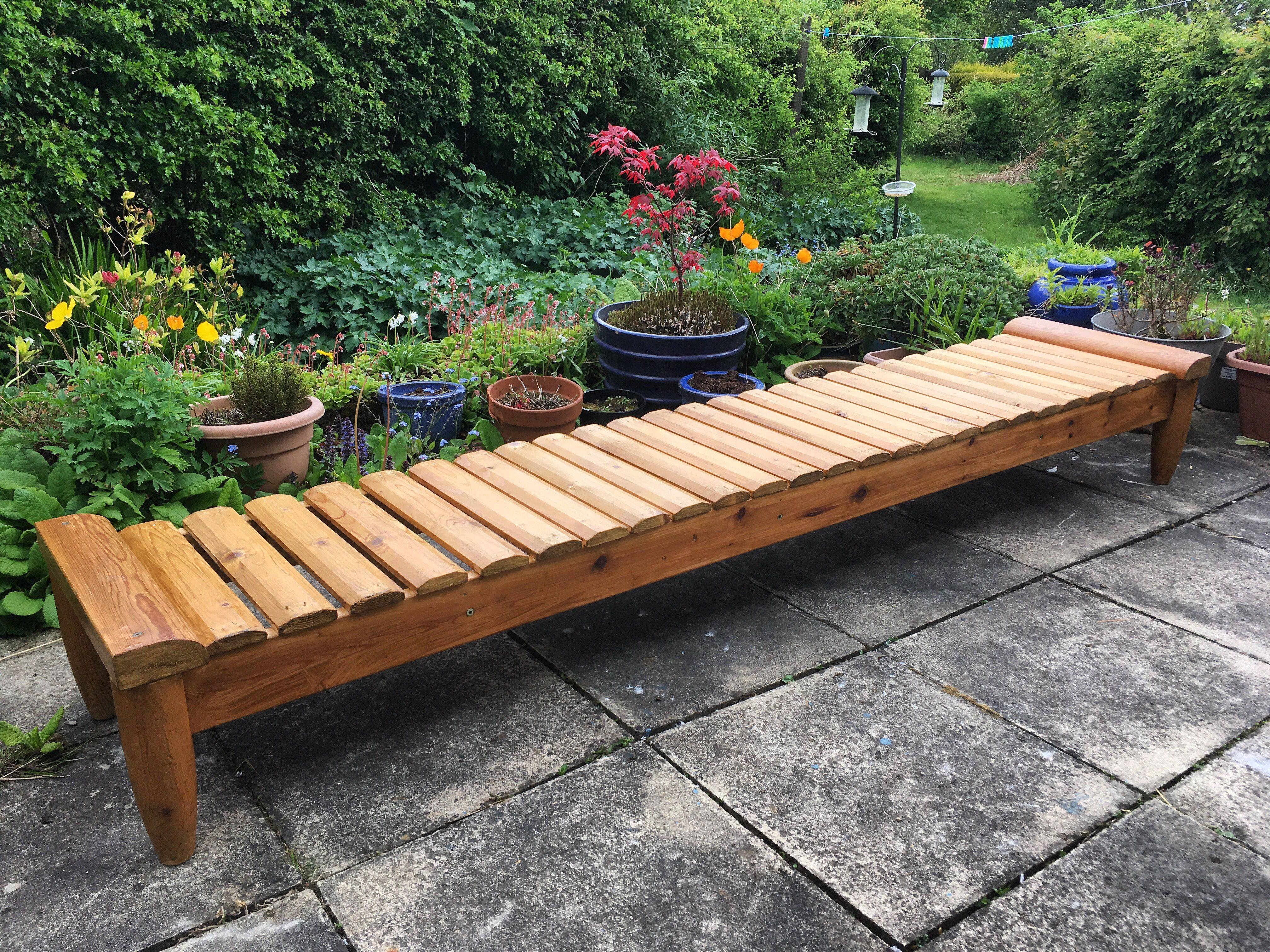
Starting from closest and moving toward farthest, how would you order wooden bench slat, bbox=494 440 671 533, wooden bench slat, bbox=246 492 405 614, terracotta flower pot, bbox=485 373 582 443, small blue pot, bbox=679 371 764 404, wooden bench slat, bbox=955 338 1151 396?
wooden bench slat, bbox=246 492 405 614
wooden bench slat, bbox=494 440 671 533
wooden bench slat, bbox=955 338 1151 396
terracotta flower pot, bbox=485 373 582 443
small blue pot, bbox=679 371 764 404

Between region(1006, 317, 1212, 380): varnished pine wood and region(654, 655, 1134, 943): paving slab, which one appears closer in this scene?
region(654, 655, 1134, 943): paving slab

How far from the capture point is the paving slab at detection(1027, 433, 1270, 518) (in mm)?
3770

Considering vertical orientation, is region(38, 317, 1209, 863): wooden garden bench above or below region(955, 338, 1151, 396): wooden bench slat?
below

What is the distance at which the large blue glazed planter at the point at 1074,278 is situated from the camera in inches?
205

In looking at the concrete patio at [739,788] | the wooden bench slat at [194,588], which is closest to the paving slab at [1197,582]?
the concrete patio at [739,788]

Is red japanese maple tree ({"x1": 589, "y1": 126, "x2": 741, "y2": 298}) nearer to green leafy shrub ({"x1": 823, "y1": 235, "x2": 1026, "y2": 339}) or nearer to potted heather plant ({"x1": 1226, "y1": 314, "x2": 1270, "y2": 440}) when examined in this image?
green leafy shrub ({"x1": 823, "y1": 235, "x2": 1026, "y2": 339})

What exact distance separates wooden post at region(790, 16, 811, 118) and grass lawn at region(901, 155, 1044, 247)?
214 cm

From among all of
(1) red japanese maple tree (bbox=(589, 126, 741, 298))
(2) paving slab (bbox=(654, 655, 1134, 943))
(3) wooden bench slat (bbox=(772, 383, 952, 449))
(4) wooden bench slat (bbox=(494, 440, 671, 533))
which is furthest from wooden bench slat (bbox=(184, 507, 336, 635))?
(1) red japanese maple tree (bbox=(589, 126, 741, 298))

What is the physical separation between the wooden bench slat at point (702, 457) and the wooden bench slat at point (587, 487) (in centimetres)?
29

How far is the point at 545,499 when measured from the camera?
102 inches

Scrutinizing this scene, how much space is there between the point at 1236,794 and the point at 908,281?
3.21m

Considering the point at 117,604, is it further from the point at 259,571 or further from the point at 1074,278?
the point at 1074,278

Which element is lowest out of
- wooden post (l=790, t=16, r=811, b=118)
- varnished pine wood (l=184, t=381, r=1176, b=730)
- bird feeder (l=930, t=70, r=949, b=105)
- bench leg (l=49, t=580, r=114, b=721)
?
bench leg (l=49, t=580, r=114, b=721)

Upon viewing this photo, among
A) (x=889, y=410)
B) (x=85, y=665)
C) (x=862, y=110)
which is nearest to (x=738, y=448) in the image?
(x=889, y=410)
